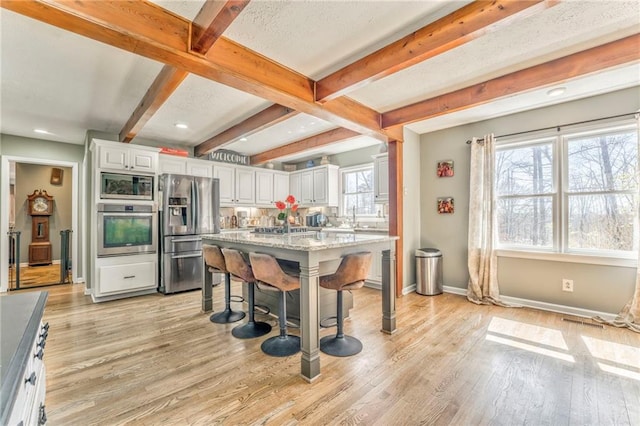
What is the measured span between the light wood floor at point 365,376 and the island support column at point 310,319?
104mm

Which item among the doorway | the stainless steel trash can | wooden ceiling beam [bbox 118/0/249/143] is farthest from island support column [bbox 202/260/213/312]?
the doorway

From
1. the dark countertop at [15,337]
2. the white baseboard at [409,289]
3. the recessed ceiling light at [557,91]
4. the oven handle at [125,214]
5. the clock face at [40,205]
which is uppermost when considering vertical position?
the recessed ceiling light at [557,91]

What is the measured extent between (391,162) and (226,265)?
9.00 ft

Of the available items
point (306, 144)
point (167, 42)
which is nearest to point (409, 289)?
point (306, 144)

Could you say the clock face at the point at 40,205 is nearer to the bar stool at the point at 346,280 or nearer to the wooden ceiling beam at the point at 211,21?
the wooden ceiling beam at the point at 211,21

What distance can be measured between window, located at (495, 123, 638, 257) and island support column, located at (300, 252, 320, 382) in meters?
3.07

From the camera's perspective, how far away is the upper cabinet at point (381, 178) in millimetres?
4699

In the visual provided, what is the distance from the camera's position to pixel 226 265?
2951 mm

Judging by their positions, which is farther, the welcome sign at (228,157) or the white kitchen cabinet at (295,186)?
the white kitchen cabinet at (295,186)

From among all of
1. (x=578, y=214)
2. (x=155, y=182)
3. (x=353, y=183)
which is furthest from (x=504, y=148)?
(x=155, y=182)

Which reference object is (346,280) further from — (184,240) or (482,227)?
(184,240)

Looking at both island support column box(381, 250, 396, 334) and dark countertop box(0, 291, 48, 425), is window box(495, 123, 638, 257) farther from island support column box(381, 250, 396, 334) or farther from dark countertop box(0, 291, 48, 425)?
dark countertop box(0, 291, 48, 425)

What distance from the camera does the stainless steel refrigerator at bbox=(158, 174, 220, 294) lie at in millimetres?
4461

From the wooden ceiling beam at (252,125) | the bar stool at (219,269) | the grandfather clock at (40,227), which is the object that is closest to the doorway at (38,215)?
the grandfather clock at (40,227)
